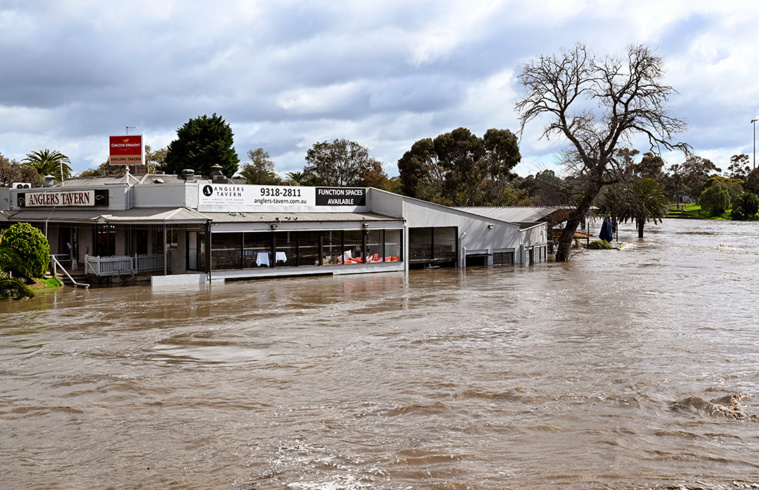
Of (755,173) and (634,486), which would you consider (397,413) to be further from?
(755,173)

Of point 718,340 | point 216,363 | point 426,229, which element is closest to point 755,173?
point 426,229

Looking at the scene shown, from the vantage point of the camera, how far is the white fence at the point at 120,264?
27.2 metres

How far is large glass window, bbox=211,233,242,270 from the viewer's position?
95.8 ft

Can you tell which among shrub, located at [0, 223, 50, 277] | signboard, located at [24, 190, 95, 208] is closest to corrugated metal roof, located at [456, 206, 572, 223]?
signboard, located at [24, 190, 95, 208]

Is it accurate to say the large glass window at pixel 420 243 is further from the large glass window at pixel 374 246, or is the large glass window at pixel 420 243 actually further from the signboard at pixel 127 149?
the signboard at pixel 127 149

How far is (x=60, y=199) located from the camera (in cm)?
3331

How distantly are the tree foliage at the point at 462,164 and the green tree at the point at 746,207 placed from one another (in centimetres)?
6715

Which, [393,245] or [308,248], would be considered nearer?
[308,248]

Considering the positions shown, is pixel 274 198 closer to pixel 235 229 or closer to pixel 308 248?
pixel 308 248

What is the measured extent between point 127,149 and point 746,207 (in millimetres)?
112873

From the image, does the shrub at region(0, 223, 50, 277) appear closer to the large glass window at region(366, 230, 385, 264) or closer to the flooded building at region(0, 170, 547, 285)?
the flooded building at region(0, 170, 547, 285)

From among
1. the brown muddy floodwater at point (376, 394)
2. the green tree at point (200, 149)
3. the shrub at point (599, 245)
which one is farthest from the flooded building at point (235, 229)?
the green tree at point (200, 149)

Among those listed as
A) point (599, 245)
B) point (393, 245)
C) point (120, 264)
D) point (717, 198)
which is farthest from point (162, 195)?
point (717, 198)

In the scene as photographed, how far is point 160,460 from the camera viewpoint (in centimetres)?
853
